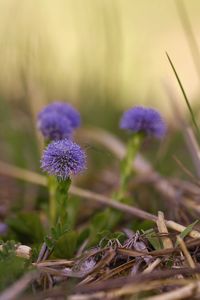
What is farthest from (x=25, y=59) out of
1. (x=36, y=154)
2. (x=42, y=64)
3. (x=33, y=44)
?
(x=36, y=154)

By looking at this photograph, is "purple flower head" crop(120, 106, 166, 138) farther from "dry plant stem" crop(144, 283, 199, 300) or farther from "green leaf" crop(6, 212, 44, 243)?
"dry plant stem" crop(144, 283, 199, 300)

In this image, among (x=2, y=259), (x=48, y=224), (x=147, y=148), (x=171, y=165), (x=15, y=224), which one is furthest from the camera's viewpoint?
(x=147, y=148)

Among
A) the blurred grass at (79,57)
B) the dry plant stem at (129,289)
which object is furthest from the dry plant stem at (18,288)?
the blurred grass at (79,57)

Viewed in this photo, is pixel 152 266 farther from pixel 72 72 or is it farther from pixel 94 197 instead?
pixel 72 72

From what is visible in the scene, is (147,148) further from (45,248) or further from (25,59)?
(45,248)

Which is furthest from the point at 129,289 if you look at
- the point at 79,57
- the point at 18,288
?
the point at 79,57

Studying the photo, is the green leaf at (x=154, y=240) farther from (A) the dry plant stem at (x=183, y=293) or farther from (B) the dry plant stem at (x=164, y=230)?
(A) the dry plant stem at (x=183, y=293)

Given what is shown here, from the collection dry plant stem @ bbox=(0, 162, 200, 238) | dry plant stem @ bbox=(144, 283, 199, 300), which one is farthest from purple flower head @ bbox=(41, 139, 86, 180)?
dry plant stem @ bbox=(144, 283, 199, 300)
